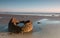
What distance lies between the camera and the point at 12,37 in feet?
17.5

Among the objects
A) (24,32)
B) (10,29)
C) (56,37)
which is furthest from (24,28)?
(56,37)

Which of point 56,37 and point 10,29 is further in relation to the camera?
point 10,29

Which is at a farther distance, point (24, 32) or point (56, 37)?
point (24, 32)

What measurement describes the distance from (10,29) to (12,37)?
91 cm

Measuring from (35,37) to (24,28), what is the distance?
0.86m

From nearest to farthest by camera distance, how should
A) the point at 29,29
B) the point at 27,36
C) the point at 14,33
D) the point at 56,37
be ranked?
the point at 56,37, the point at 27,36, the point at 14,33, the point at 29,29

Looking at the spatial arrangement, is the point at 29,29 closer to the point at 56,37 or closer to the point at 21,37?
the point at 21,37

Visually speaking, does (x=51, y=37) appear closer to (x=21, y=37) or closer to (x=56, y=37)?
(x=56, y=37)

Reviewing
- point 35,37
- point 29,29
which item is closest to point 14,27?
point 29,29

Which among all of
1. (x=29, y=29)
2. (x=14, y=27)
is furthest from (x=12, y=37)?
(x=29, y=29)

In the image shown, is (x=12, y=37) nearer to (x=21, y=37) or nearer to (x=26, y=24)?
(x=21, y=37)

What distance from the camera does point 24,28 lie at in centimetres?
605

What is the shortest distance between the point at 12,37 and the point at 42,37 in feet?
3.21

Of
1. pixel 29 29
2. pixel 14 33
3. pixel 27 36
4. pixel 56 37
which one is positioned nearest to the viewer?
pixel 56 37
